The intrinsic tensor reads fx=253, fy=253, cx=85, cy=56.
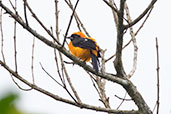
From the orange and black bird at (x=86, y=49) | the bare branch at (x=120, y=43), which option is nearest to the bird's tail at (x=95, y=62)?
the orange and black bird at (x=86, y=49)

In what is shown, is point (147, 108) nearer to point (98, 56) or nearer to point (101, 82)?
point (101, 82)

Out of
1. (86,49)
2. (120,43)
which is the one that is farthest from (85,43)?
(120,43)

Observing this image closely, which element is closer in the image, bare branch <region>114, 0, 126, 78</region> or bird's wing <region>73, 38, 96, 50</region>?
bare branch <region>114, 0, 126, 78</region>

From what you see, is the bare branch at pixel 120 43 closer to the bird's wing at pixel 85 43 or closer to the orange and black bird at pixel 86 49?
the orange and black bird at pixel 86 49

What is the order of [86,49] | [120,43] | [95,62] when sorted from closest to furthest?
[120,43] → [95,62] → [86,49]

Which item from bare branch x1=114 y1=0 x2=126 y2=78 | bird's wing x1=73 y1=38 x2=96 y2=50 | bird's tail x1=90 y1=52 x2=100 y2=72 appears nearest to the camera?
bare branch x1=114 y1=0 x2=126 y2=78

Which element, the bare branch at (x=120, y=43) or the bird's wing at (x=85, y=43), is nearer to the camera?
the bare branch at (x=120, y=43)

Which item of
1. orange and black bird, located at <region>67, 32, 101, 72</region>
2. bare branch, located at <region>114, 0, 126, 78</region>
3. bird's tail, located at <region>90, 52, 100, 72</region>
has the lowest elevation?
bare branch, located at <region>114, 0, 126, 78</region>

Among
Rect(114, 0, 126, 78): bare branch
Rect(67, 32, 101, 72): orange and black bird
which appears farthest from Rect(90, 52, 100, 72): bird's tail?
Rect(114, 0, 126, 78): bare branch

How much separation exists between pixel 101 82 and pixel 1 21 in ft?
5.52

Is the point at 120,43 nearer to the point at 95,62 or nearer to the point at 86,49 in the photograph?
the point at 95,62

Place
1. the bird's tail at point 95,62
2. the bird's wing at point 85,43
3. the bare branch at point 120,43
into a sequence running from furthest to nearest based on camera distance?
the bird's wing at point 85,43 < the bird's tail at point 95,62 < the bare branch at point 120,43

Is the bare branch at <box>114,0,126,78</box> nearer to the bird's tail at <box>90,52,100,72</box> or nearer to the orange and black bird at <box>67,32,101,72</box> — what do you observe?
the bird's tail at <box>90,52,100,72</box>

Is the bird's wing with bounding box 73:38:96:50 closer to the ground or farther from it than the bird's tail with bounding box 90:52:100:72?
farther from it
